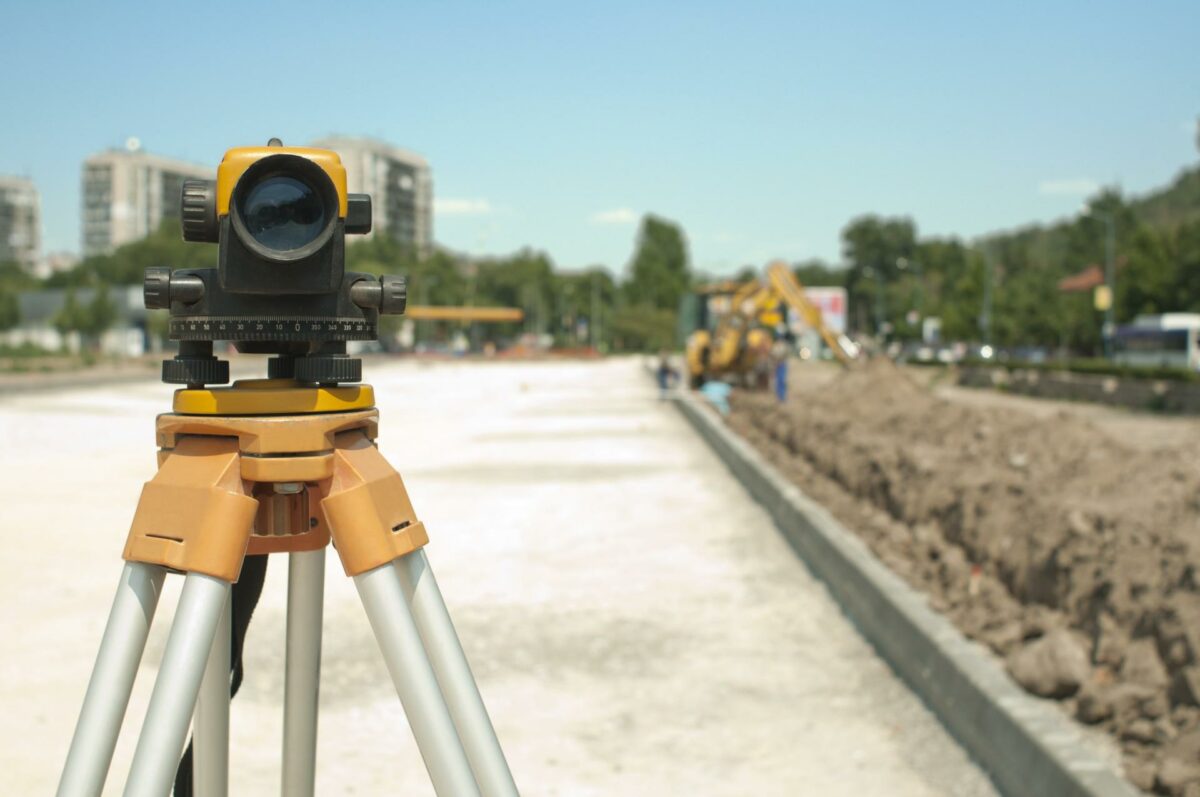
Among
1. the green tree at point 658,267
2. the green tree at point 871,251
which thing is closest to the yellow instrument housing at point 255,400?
the green tree at point 658,267

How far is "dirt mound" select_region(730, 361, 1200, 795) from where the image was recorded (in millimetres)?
3961

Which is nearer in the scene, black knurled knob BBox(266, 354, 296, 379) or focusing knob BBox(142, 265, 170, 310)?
focusing knob BBox(142, 265, 170, 310)

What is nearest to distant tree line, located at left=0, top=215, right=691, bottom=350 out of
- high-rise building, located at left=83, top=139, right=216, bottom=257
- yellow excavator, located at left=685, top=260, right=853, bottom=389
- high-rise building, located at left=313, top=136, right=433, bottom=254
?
high-rise building, located at left=313, top=136, right=433, bottom=254

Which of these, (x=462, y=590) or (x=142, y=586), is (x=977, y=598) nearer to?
(x=462, y=590)

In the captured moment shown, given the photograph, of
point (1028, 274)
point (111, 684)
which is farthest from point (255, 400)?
point (1028, 274)

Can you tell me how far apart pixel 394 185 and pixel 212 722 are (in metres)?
166

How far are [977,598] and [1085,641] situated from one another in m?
0.98

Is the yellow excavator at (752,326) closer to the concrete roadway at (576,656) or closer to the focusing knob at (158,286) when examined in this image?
the concrete roadway at (576,656)

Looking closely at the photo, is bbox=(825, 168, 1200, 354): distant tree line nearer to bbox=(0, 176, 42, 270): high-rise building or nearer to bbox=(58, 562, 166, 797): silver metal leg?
bbox=(58, 562, 166, 797): silver metal leg

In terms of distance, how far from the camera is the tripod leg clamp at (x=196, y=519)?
67.9 inches

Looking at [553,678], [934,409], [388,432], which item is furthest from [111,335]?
[553,678]

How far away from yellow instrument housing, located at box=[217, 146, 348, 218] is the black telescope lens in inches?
1.2

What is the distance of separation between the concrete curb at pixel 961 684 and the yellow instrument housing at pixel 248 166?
2.59 metres

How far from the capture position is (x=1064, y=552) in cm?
519
